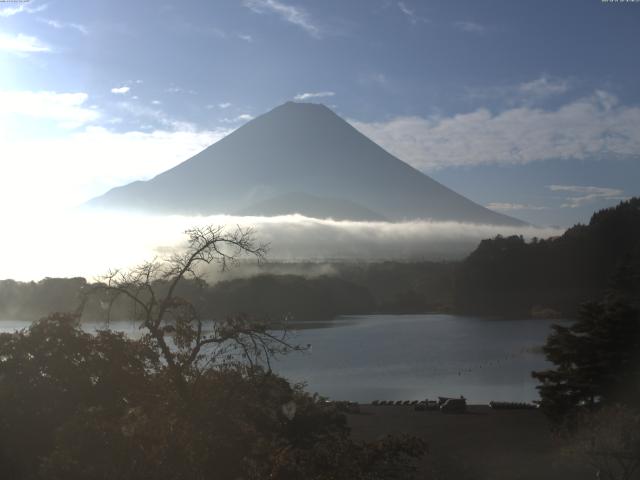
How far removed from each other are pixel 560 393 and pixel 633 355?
1.65 m

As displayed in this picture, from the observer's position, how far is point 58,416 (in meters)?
7.01

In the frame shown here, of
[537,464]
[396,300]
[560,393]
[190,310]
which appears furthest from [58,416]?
[396,300]

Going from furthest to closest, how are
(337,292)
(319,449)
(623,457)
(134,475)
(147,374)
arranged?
(337,292)
(623,457)
(147,374)
(319,449)
(134,475)

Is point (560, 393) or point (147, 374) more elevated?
point (147, 374)

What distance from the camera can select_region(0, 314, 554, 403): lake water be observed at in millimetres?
23844

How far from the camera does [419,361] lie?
107 feet

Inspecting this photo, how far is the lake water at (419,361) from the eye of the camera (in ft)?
78.2

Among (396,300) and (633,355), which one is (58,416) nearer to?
(633,355)

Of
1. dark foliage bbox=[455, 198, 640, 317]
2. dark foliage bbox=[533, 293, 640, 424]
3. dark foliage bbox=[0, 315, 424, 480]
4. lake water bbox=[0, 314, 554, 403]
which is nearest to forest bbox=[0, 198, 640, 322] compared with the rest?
dark foliage bbox=[455, 198, 640, 317]

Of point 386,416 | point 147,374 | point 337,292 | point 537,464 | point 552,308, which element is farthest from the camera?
point 337,292

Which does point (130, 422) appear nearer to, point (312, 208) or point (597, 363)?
point (597, 363)

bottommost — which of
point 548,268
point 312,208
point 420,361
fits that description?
point 420,361

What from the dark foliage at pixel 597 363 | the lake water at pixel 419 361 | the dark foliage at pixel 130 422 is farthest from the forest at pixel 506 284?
the dark foliage at pixel 130 422

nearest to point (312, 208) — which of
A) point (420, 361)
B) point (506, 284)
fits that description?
point (506, 284)
